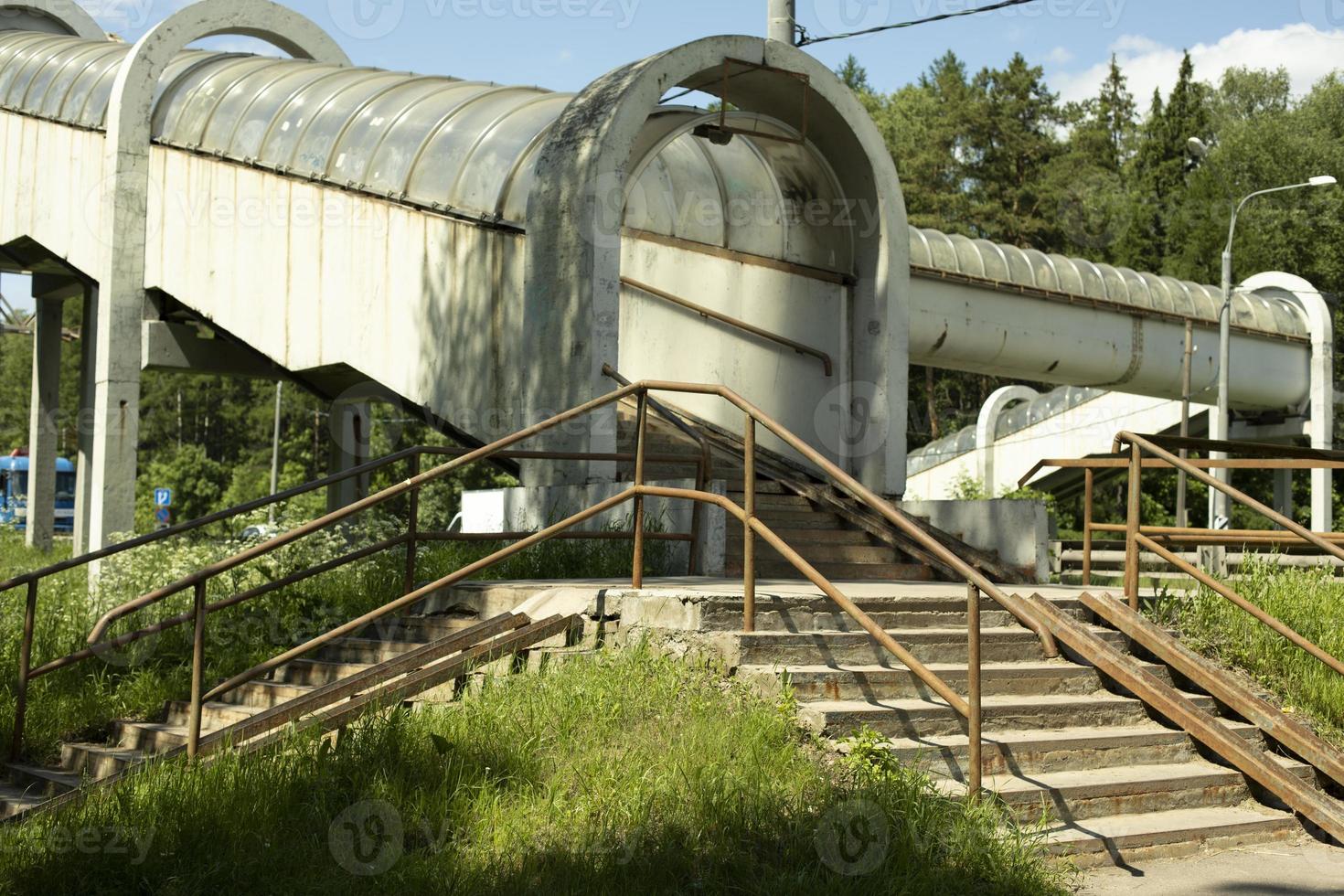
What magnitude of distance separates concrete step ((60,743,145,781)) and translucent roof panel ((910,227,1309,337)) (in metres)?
14.0

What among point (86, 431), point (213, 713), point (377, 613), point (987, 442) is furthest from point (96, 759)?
point (987, 442)

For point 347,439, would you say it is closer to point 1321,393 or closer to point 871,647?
point 871,647

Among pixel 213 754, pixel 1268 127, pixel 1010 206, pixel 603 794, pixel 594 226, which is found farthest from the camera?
pixel 1010 206

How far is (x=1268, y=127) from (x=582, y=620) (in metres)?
47.2

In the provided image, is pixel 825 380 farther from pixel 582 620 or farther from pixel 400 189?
pixel 582 620

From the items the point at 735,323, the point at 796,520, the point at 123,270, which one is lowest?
the point at 796,520

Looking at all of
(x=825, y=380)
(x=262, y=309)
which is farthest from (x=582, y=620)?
(x=262, y=309)

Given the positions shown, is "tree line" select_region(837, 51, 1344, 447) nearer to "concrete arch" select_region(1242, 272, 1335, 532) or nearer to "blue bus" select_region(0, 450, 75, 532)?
"concrete arch" select_region(1242, 272, 1335, 532)

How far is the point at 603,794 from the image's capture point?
19.0ft

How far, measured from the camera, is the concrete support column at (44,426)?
2238 cm

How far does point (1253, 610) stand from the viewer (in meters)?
7.98

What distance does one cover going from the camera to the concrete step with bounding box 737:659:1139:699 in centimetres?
675

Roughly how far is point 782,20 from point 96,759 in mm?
9647

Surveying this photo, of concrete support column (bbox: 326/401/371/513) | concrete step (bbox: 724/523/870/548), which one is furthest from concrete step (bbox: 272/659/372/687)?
concrete support column (bbox: 326/401/371/513)
